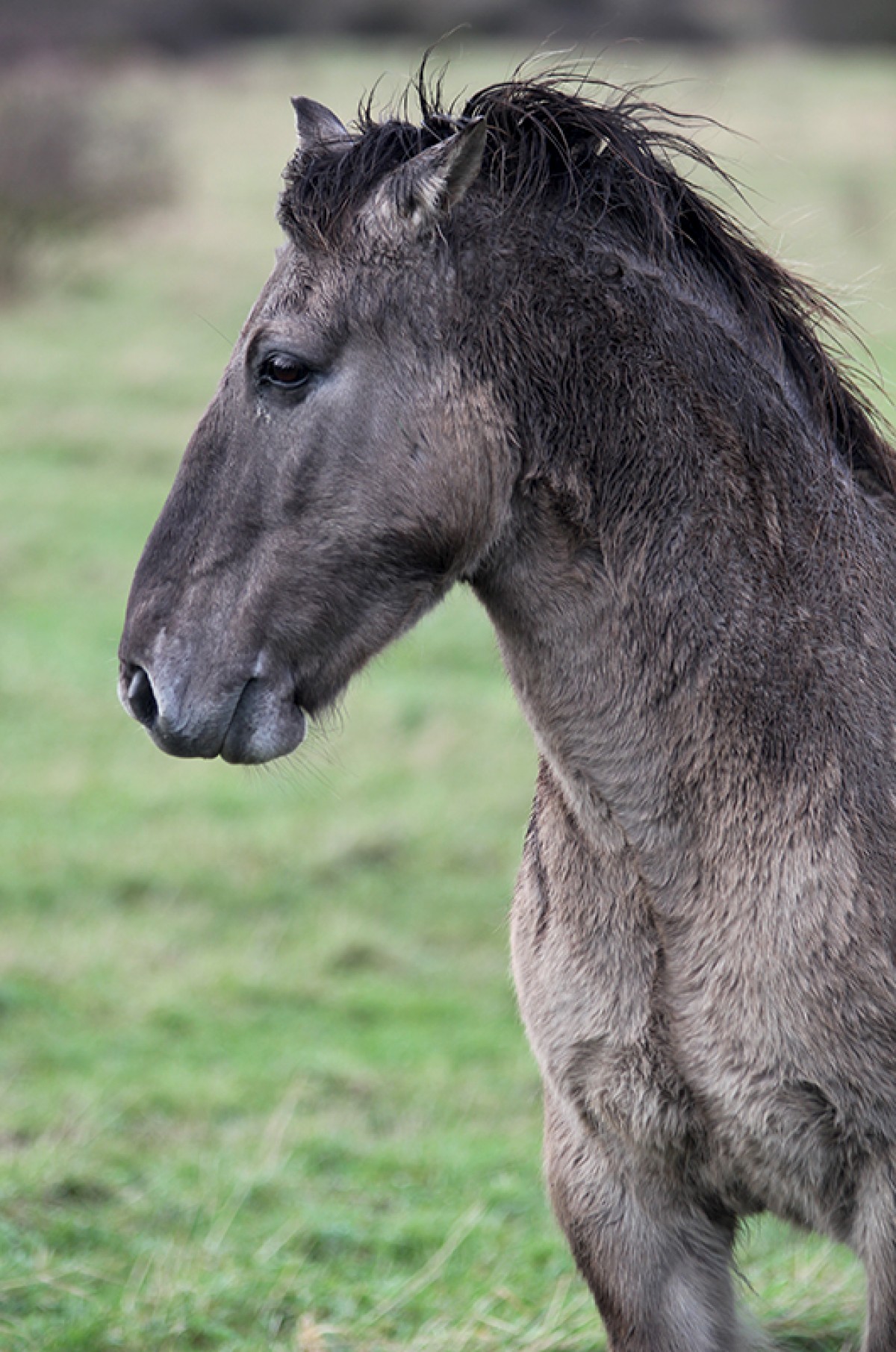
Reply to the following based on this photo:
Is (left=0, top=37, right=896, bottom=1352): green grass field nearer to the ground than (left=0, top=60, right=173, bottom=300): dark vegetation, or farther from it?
nearer to the ground

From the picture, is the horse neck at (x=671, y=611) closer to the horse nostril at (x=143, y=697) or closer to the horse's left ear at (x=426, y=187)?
the horse's left ear at (x=426, y=187)

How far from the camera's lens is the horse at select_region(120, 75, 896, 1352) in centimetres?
268

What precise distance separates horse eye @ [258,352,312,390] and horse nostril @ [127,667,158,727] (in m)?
0.54

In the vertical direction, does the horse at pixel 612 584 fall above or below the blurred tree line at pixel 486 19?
below

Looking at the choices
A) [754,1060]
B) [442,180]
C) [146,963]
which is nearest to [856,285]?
[442,180]

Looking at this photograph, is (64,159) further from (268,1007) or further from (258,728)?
(258,728)

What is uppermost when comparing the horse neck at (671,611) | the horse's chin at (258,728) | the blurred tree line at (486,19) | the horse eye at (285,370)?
the blurred tree line at (486,19)

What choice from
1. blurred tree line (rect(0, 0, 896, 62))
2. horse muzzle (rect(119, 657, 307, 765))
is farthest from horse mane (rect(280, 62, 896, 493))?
blurred tree line (rect(0, 0, 896, 62))

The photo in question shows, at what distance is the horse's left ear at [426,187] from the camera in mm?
2648

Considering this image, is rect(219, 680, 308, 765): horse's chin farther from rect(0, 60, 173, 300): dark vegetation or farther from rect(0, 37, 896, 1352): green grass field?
rect(0, 60, 173, 300): dark vegetation

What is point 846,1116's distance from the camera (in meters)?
2.62

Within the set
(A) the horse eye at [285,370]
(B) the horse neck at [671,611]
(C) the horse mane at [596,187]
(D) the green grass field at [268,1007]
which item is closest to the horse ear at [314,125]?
(C) the horse mane at [596,187]

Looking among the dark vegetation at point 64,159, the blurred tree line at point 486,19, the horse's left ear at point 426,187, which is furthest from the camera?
the blurred tree line at point 486,19

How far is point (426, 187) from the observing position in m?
2.69
